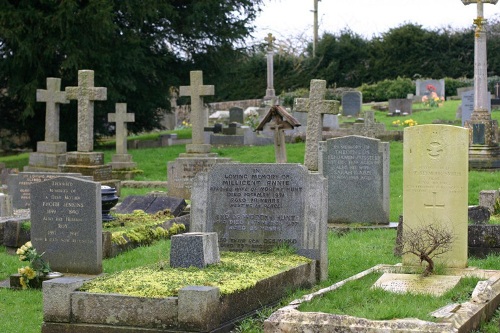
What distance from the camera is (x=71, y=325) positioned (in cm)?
809

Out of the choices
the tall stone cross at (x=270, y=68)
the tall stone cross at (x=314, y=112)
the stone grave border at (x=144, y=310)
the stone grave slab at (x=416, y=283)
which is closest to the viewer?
the stone grave border at (x=144, y=310)

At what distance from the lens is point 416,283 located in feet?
29.0

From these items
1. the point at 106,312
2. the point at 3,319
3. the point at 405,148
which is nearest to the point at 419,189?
the point at 405,148

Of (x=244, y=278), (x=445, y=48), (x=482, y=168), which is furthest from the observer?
(x=445, y=48)

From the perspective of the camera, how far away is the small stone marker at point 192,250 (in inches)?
355

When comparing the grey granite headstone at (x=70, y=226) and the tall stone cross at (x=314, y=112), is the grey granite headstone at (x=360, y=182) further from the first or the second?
the grey granite headstone at (x=70, y=226)

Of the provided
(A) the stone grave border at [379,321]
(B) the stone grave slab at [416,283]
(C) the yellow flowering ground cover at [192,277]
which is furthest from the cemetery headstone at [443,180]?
(A) the stone grave border at [379,321]

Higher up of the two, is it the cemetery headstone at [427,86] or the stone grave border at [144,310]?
the cemetery headstone at [427,86]

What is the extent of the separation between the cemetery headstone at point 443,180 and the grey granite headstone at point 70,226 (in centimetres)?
384

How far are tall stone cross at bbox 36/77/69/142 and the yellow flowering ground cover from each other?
1347 centimetres

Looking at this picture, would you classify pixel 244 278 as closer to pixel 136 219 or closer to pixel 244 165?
pixel 244 165

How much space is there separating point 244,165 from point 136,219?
4554 millimetres

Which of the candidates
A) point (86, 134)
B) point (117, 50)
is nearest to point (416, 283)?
point (86, 134)

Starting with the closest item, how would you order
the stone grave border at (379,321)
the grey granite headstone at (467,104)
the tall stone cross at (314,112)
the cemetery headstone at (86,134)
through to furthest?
the stone grave border at (379,321) → the tall stone cross at (314,112) → the cemetery headstone at (86,134) → the grey granite headstone at (467,104)
